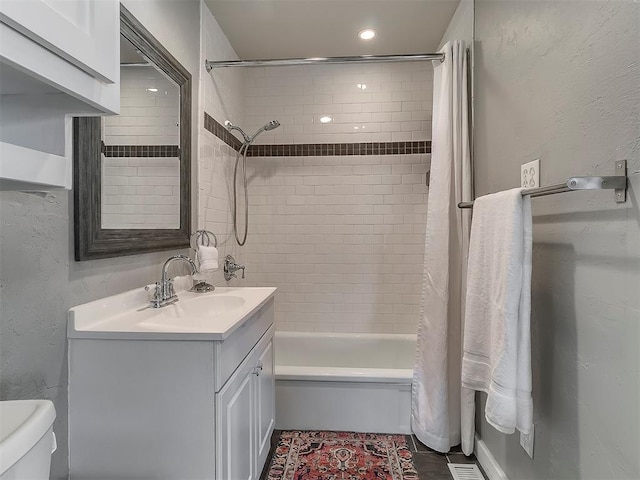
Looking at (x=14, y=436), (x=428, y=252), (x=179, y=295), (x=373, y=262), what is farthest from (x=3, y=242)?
(x=373, y=262)

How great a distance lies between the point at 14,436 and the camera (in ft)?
2.10

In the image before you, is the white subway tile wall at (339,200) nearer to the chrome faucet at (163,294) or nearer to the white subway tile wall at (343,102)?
the white subway tile wall at (343,102)

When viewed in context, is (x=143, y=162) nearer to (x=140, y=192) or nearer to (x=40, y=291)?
(x=140, y=192)

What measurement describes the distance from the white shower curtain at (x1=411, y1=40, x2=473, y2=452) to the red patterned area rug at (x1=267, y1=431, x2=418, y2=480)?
219 millimetres

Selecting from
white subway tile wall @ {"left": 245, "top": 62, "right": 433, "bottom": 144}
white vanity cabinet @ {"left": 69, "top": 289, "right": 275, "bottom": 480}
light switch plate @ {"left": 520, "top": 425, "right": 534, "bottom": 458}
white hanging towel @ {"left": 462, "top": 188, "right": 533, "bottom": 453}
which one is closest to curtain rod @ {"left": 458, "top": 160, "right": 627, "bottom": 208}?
white hanging towel @ {"left": 462, "top": 188, "right": 533, "bottom": 453}

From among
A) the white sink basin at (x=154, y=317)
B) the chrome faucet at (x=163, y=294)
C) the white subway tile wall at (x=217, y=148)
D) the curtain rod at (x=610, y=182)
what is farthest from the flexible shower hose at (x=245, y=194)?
the curtain rod at (x=610, y=182)

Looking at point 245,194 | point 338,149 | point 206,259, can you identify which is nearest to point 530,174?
point 206,259

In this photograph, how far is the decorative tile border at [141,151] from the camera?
4.64 ft

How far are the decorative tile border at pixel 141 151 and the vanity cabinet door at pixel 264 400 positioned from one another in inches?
40.0

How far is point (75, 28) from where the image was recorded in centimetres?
65

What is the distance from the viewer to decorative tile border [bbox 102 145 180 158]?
1.41m

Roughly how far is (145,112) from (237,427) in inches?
53.4

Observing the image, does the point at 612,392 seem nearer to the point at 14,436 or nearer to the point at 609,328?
the point at 609,328

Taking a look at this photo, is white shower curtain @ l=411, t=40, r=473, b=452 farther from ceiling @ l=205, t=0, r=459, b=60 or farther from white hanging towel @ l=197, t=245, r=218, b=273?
white hanging towel @ l=197, t=245, r=218, b=273
